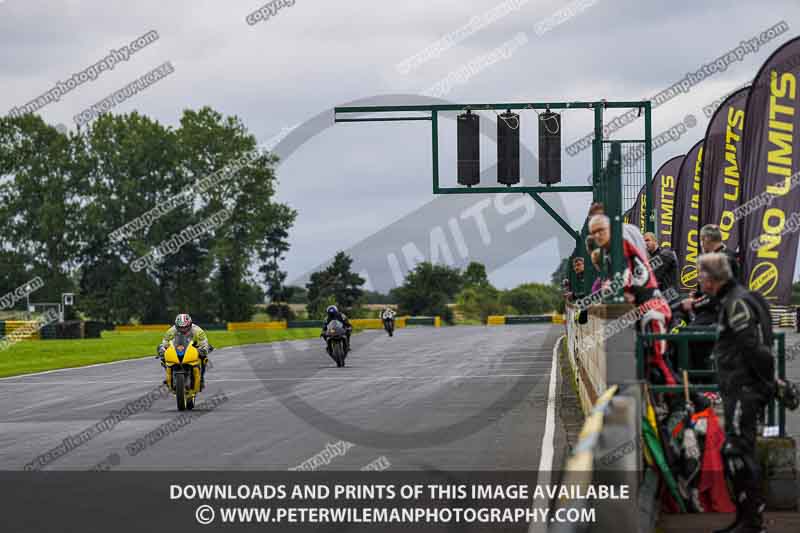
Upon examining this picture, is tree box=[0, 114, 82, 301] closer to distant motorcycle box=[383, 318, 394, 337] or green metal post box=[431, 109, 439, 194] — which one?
distant motorcycle box=[383, 318, 394, 337]

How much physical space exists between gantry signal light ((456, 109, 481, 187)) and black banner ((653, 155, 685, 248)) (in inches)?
238

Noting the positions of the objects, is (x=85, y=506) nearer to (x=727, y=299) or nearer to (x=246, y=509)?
(x=246, y=509)

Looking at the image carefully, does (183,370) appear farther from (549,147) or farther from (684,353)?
(549,147)

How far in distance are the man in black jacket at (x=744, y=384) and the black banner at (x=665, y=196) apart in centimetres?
A: 2411

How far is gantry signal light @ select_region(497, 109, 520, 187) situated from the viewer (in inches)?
1115

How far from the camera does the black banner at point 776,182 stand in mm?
16641

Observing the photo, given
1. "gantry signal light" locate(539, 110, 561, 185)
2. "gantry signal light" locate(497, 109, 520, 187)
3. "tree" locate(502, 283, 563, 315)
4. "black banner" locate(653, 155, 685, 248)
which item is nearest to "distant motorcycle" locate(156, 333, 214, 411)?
"gantry signal light" locate(497, 109, 520, 187)

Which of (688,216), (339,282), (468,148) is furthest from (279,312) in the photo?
(688,216)

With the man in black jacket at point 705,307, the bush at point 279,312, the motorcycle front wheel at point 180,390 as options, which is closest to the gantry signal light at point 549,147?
the motorcycle front wheel at point 180,390

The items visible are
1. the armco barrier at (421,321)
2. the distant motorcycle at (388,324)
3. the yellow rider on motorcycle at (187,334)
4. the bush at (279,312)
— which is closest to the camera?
the yellow rider on motorcycle at (187,334)

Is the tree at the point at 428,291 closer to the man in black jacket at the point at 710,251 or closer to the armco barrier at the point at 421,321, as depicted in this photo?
the armco barrier at the point at 421,321

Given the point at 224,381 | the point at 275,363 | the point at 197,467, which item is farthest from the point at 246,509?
the point at 275,363

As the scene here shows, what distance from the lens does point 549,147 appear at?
93.4 feet

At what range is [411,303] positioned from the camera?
449 ft
